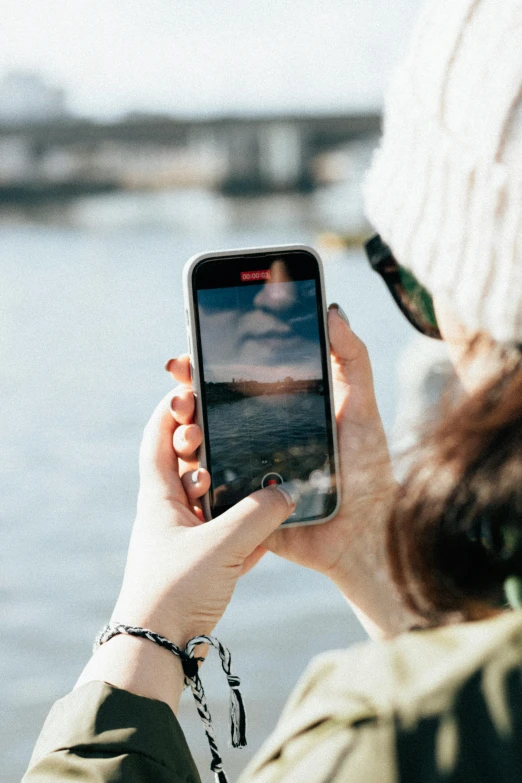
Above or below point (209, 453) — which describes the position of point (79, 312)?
above

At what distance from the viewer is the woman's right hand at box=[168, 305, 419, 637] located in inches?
66.1

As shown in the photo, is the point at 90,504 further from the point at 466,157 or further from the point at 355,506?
the point at 466,157

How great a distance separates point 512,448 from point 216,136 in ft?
130

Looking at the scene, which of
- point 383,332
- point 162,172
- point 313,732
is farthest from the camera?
point 162,172

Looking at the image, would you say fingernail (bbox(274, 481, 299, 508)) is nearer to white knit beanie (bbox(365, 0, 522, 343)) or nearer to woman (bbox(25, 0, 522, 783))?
woman (bbox(25, 0, 522, 783))

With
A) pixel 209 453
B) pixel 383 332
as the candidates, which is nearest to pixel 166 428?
pixel 209 453

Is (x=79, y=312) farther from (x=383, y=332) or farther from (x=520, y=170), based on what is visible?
→ (x=520, y=170)

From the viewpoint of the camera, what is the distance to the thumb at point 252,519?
4.77ft

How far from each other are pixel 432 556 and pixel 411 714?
22 centimetres

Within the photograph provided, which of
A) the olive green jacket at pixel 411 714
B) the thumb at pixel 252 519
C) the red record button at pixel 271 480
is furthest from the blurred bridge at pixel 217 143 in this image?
the olive green jacket at pixel 411 714

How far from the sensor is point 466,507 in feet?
2.70

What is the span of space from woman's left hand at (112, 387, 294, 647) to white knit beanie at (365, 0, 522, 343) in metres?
0.59

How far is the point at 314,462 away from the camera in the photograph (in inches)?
67.8
